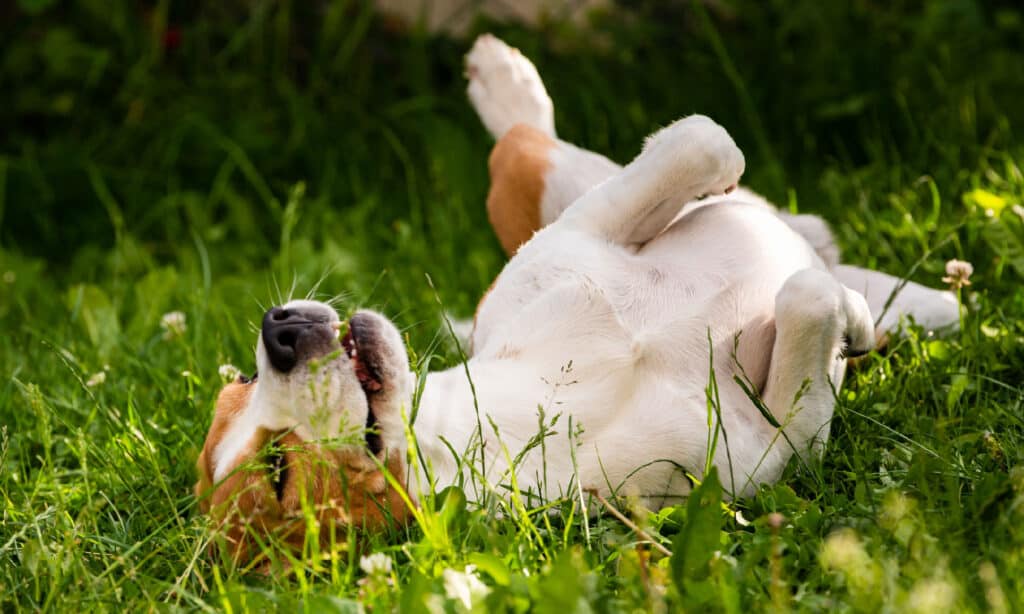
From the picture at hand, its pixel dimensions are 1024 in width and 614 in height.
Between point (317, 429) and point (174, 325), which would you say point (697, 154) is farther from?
point (174, 325)

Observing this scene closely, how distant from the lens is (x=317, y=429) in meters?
2.10

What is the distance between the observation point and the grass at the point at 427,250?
1870mm

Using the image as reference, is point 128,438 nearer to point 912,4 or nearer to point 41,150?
point 41,150

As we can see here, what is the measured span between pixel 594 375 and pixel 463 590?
2.69 feet

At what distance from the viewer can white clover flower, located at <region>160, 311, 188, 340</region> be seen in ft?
11.2

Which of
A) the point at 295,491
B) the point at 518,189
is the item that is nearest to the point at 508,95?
the point at 518,189

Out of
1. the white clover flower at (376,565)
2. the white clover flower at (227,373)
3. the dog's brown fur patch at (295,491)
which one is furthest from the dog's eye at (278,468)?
the white clover flower at (227,373)

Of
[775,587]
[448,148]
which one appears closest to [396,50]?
[448,148]

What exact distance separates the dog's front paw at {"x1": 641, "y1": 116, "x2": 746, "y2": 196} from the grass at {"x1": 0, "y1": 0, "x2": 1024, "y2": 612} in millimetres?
535

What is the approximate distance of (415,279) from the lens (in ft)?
13.3

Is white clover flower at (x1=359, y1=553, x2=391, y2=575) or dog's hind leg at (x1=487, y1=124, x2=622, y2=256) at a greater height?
white clover flower at (x1=359, y1=553, x2=391, y2=575)

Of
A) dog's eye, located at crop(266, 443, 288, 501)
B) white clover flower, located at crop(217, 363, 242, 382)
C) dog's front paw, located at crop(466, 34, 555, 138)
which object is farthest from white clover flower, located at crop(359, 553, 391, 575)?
dog's front paw, located at crop(466, 34, 555, 138)

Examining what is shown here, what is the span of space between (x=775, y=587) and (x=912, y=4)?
4327 millimetres

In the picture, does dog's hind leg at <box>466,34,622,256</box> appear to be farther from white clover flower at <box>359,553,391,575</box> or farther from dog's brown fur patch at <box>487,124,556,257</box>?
white clover flower at <box>359,553,391,575</box>
